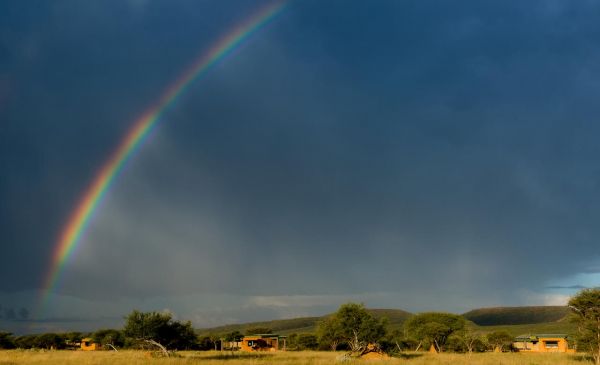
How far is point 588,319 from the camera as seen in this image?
4738 centimetres

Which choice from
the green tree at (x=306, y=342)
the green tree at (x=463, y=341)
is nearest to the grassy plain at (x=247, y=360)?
the green tree at (x=463, y=341)

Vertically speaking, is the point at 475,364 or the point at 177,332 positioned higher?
the point at 177,332

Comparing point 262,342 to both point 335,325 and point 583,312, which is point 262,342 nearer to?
point 335,325

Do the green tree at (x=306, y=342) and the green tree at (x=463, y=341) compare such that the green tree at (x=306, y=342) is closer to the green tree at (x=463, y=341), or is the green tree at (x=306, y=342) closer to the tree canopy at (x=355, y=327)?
the green tree at (x=463, y=341)

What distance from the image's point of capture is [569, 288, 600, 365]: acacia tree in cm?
4641

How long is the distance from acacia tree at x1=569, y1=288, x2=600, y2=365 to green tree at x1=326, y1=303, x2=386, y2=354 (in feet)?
65.9

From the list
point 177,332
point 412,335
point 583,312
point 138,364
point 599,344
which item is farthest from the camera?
point 412,335

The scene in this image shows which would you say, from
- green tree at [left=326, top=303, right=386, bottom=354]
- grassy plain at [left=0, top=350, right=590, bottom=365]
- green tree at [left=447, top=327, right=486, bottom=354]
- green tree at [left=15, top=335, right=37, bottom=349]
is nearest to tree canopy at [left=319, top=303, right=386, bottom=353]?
green tree at [left=326, top=303, right=386, bottom=354]

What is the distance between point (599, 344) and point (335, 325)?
26.6 m

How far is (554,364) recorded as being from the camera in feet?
161

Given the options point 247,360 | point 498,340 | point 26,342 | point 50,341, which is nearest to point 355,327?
point 247,360

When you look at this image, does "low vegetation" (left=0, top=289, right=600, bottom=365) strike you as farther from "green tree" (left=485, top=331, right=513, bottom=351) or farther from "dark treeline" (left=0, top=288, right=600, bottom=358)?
"green tree" (left=485, top=331, right=513, bottom=351)

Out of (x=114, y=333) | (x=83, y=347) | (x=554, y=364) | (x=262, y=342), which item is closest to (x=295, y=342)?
(x=262, y=342)

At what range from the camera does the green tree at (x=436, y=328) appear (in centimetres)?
9074
